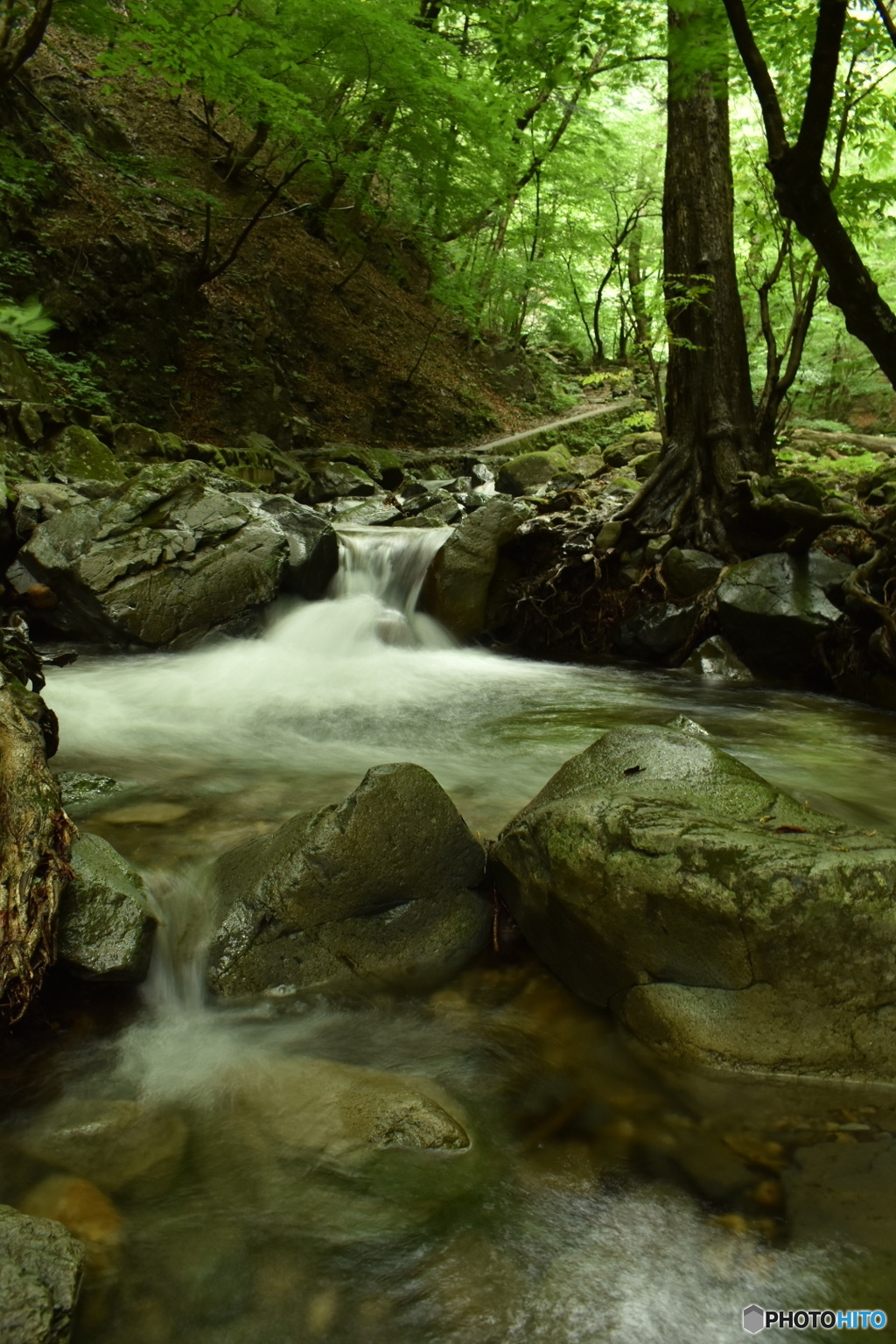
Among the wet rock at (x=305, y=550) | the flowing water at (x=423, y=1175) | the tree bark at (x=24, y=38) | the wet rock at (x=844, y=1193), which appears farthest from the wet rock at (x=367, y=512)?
the wet rock at (x=844, y=1193)

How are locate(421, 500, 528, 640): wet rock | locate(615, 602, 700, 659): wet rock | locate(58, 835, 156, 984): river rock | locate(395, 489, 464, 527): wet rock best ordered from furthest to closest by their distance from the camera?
locate(395, 489, 464, 527): wet rock < locate(421, 500, 528, 640): wet rock < locate(615, 602, 700, 659): wet rock < locate(58, 835, 156, 984): river rock

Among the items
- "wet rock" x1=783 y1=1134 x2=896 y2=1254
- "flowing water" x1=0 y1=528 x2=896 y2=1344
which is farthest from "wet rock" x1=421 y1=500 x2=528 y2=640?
"wet rock" x1=783 y1=1134 x2=896 y2=1254

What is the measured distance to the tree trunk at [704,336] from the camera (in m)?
8.33

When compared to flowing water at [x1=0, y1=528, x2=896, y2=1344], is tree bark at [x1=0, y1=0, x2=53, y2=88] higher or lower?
higher

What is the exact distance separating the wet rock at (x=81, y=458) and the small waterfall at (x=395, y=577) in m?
2.89

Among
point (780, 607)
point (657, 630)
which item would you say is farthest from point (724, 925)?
point (657, 630)

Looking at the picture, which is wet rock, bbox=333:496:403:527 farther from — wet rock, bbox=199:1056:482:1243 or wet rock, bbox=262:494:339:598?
wet rock, bbox=199:1056:482:1243

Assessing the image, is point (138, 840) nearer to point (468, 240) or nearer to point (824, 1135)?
point (824, 1135)

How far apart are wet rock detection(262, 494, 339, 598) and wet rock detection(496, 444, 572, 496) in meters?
5.79

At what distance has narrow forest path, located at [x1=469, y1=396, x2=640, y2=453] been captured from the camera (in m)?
18.4

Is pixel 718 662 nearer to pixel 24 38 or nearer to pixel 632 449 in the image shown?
pixel 632 449

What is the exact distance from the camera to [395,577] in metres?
9.51

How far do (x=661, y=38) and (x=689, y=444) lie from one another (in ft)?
11.9

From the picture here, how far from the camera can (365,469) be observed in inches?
561
